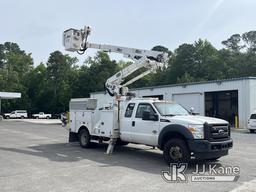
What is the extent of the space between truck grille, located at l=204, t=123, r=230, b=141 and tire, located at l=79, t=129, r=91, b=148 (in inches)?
231

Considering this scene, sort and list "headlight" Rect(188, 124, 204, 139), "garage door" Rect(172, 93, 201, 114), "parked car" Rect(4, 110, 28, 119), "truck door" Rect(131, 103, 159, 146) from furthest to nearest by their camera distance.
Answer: "parked car" Rect(4, 110, 28, 119), "garage door" Rect(172, 93, 201, 114), "truck door" Rect(131, 103, 159, 146), "headlight" Rect(188, 124, 204, 139)

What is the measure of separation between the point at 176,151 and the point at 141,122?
200cm

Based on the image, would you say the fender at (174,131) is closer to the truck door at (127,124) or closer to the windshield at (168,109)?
the windshield at (168,109)

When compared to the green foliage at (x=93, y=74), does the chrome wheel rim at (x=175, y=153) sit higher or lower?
lower

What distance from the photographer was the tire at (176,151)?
35.1ft

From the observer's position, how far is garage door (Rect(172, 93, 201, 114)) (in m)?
35.9

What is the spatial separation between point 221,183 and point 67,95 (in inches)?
2574

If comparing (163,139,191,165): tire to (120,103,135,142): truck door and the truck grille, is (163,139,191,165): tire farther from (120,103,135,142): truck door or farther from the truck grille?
(120,103,135,142): truck door

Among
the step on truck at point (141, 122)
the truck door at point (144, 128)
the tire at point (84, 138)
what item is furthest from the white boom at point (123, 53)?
the truck door at point (144, 128)

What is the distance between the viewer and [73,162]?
453 inches

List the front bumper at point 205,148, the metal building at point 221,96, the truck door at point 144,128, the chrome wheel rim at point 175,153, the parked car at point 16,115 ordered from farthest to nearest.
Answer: the parked car at point 16,115 → the metal building at point 221,96 → the truck door at point 144,128 → the chrome wheel rim at point 175,153 → the front bumper at point 205,148

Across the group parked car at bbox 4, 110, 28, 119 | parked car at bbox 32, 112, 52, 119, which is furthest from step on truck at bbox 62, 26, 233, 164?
parked car at bbox 32, 112, 52, 119

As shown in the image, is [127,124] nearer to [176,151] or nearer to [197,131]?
[176,151]

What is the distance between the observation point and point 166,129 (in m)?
11.3
